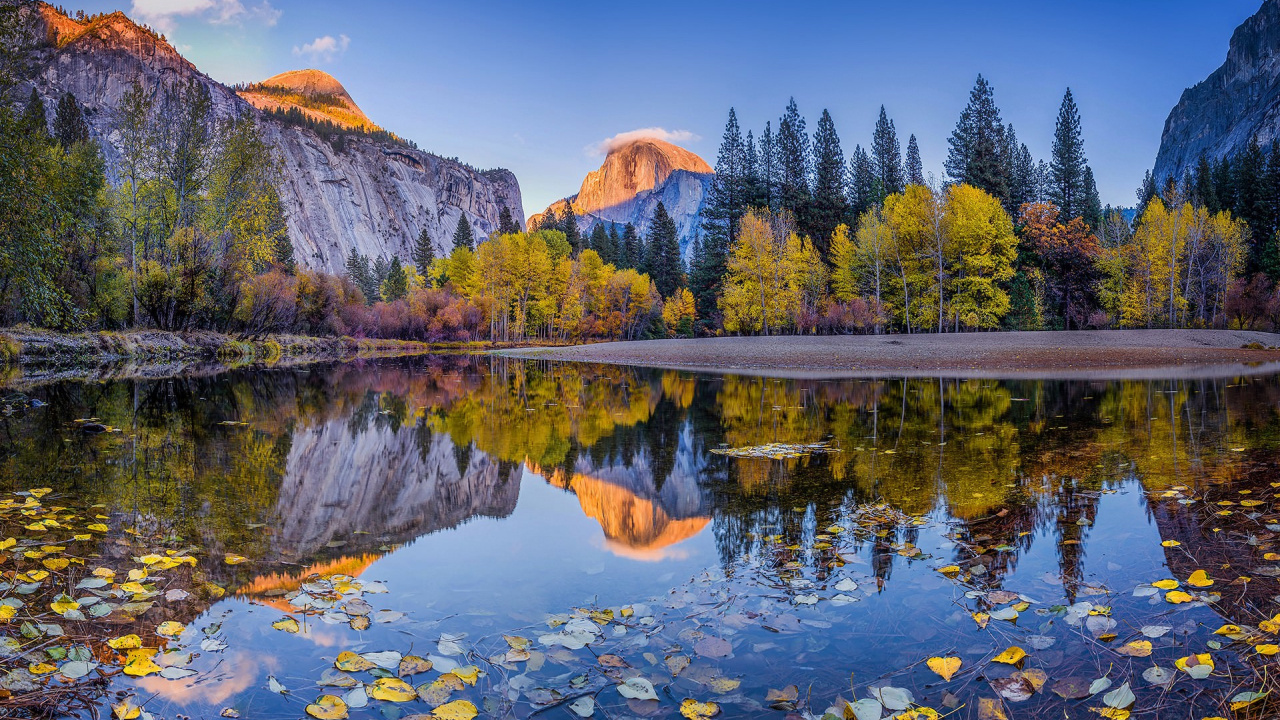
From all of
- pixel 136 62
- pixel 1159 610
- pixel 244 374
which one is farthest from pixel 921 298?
pixel 136 62

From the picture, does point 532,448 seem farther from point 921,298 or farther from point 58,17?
point 58,17

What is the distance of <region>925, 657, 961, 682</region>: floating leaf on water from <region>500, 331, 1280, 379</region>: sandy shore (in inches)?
905

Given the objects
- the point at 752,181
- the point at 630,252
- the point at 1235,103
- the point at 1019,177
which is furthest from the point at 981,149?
the point at 1235,103

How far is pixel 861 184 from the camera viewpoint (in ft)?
219

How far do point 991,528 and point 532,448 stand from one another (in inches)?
249

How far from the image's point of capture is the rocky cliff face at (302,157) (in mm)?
124938

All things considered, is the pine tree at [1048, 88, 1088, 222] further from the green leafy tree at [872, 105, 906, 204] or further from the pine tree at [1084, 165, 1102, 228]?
the green leafy tree at [872, 105, 906, 204]

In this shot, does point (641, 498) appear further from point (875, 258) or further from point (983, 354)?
point (875, 258)

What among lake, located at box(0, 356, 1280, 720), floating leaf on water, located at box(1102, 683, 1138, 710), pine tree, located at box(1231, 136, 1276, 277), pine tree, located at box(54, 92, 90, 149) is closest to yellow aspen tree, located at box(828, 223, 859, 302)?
lake, located at box(0, 356, 1280, 720)

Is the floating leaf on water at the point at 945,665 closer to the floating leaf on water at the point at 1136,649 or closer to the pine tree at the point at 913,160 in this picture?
the floating leaf on water at the point at 1136,649

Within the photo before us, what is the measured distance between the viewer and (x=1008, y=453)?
8039mm

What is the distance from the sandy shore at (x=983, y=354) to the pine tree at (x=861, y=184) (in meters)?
30.2

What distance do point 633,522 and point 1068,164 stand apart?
67.8 metres

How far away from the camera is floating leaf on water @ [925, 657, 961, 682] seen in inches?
109
